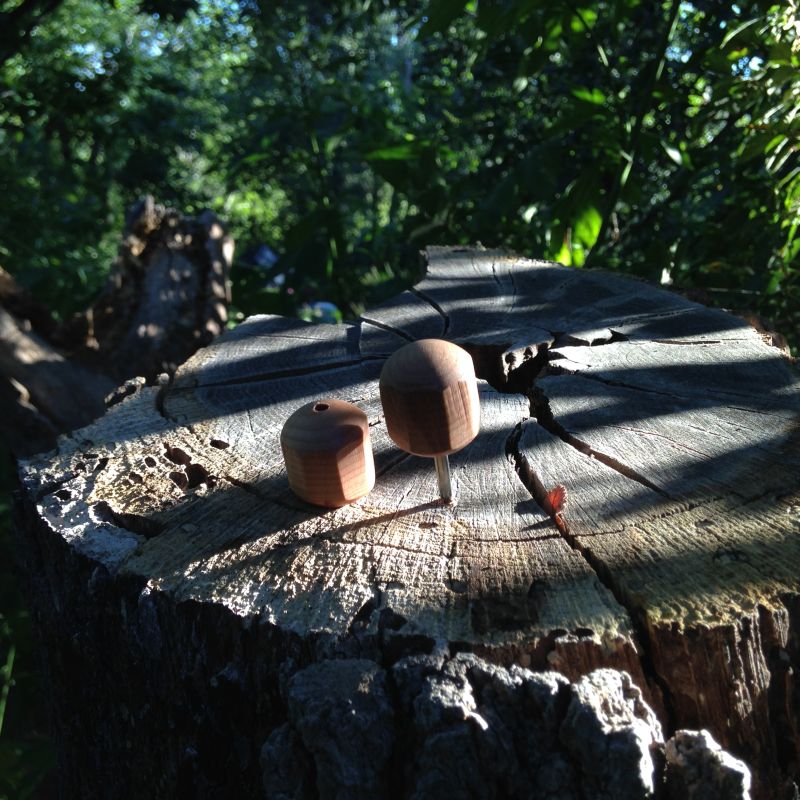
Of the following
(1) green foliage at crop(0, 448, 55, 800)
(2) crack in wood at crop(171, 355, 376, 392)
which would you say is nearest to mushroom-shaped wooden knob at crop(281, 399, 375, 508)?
(2) crack in wood at crop(171, 355, 376, 392)

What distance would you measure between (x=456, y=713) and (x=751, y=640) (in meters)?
0.45

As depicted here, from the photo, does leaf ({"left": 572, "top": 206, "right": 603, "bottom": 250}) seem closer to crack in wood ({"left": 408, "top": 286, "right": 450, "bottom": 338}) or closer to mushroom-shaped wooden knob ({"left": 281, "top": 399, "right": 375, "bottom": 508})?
crack in wood ({"left": 408, "top": 286, "right": 450, "bottom": 338})

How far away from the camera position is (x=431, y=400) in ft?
4.72

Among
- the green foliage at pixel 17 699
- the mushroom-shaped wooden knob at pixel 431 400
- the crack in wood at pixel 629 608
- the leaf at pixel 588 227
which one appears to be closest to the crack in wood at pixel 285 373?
the mushroom-shaped wooden knob at pixel 431 400

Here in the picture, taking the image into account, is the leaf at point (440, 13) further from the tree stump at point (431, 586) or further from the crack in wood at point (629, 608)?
the crack in wood at point (629, 608)

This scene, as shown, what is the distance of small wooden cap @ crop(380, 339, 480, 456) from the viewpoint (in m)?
1.44

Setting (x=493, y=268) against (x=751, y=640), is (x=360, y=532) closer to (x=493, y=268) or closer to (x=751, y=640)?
(x=751, y=640)

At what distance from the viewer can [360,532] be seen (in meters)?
1.41

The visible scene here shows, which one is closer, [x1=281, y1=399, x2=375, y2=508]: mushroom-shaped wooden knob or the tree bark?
[x1=281, y1=399, x2=375, y2=508]: mushroom-shaped wooden knob

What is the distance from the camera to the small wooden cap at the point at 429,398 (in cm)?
144

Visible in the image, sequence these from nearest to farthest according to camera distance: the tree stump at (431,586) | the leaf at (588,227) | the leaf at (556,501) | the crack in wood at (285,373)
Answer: the tree stump at (431,586) → the leaf at (556,501) → the crack in wood at (285,373) → the leaf at (588,227)

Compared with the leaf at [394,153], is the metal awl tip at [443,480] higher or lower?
lower

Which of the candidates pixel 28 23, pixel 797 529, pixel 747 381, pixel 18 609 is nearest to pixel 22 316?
pixel 18 609

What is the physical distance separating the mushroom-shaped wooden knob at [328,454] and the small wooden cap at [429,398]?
0.25ft
